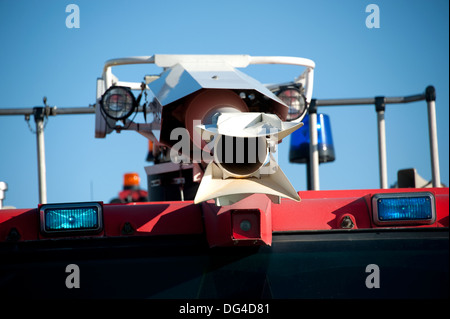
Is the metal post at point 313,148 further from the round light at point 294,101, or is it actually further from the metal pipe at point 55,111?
the metal pipe at point 55,111

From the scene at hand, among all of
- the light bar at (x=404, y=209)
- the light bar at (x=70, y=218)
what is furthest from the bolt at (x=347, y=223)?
the light bar at (x=70, y=218)

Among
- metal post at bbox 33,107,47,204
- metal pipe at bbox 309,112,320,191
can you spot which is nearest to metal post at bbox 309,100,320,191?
metal pipe at bbox 309,112,320,191

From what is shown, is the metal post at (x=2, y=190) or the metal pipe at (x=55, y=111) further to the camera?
the metal pipe at (x=55, y=111)

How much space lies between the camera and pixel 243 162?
4582 mm

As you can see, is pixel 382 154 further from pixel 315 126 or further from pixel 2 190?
pixel 2 190

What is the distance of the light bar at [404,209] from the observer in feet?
16.8

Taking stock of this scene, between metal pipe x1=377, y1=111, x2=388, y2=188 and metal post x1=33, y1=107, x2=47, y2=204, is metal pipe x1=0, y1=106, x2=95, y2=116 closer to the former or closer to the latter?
metal post x1=33, y1=107, x2=47, y2=204

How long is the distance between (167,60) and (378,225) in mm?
2618

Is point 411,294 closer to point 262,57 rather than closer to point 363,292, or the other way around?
point 363,292

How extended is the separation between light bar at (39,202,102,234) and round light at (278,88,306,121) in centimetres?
237

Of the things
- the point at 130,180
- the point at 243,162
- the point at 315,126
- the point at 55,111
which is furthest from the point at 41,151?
the point at 130,180

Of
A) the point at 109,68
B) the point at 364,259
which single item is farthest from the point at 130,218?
the point at 109,68

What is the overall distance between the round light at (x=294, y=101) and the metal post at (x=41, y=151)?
2.90m

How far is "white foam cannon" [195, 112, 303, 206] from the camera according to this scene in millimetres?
4473
